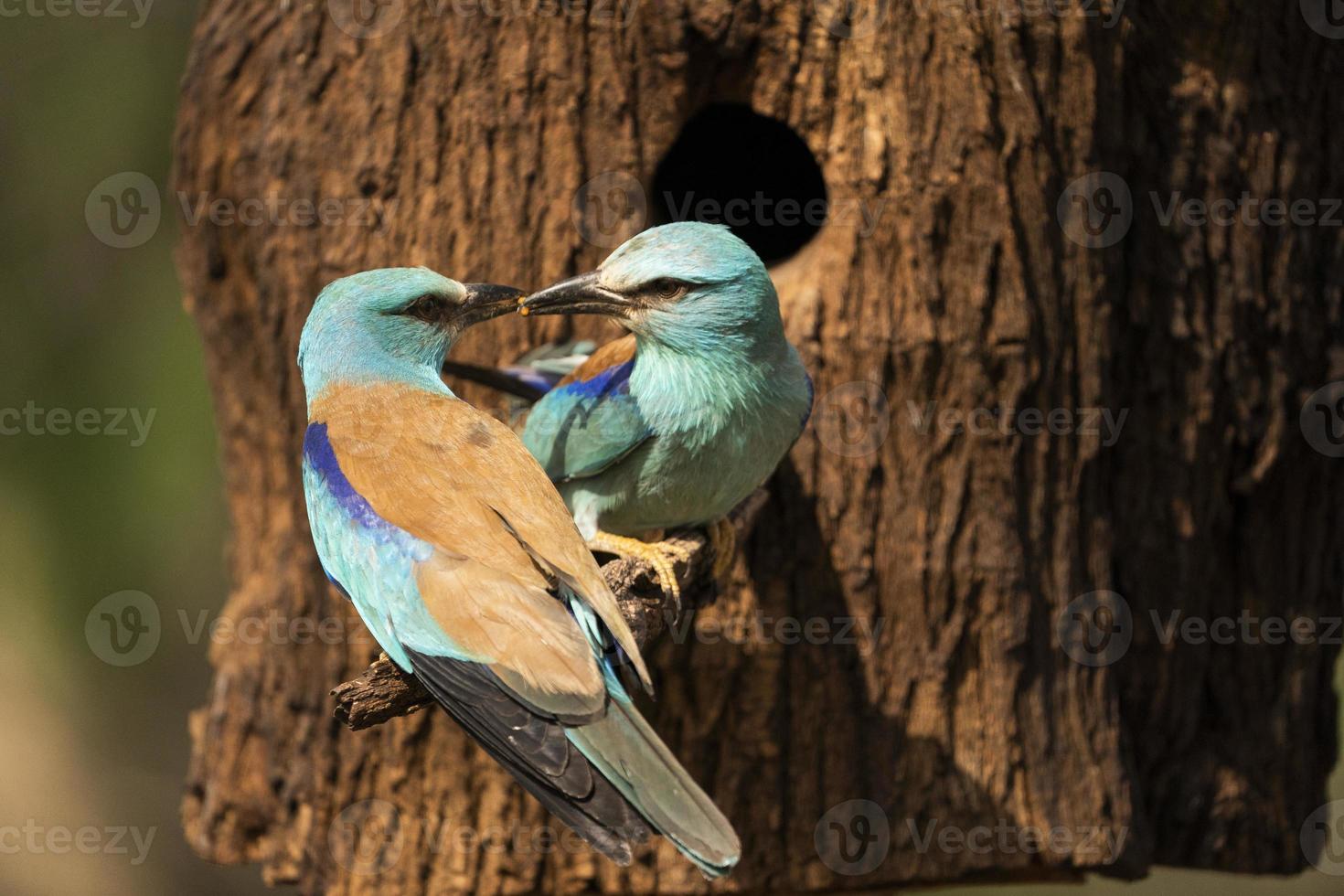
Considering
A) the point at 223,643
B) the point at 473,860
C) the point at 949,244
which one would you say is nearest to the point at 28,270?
the point at 223,643

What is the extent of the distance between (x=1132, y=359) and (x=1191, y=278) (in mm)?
338

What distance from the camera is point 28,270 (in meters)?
8.18

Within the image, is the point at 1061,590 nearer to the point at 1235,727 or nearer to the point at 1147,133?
the point at 1235,727

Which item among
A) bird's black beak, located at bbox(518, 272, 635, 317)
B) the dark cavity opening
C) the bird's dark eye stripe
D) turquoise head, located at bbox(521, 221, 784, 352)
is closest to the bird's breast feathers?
bird's black beak, located at bbox(518, 272, 635, 317)

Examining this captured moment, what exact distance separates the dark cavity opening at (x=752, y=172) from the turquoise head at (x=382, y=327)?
2153mm

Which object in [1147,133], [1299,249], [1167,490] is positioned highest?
[1147,133]

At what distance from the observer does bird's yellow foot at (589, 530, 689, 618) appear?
11.5ft

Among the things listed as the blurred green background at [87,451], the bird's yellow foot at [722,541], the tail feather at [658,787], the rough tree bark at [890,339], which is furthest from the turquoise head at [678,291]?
the blurred green background at [87,451]

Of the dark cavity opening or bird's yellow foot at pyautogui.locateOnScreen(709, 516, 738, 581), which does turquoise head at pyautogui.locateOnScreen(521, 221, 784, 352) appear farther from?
the dark cavity opening

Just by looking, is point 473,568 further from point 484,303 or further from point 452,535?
point 484,303

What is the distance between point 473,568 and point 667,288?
40.8 inches

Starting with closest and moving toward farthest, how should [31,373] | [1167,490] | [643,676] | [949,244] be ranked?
[643,676] < [949,244] < [1167,490] < [31,373]

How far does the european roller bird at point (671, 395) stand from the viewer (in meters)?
3.43

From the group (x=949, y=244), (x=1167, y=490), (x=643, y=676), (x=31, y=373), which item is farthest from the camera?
Result: (x=31, y=373)
